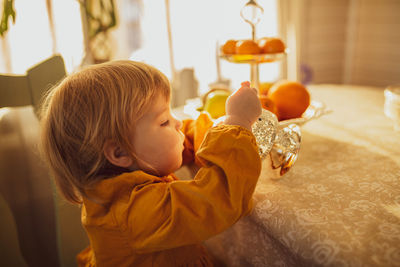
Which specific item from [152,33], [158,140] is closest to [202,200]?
[158,140]

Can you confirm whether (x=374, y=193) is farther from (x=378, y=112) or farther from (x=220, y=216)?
(x=378, y=112)

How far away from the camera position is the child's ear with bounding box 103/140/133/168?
0.58 meters

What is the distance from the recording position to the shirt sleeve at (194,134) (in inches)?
28.4

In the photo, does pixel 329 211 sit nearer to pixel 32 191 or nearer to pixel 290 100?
pixel 290 100

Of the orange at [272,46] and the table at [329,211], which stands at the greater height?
the orange at [272,46]

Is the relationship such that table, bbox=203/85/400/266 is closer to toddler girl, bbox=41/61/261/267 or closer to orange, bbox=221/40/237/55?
toddler girl, bbox=41/61/261/267

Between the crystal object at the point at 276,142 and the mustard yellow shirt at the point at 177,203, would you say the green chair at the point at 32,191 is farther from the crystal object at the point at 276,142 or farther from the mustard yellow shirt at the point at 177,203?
the crystal object at the point at 276,142

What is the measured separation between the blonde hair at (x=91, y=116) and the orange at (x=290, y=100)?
40 centimetres

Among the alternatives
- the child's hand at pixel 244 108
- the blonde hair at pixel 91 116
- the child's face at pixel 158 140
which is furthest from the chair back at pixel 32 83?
the child's hand at pixel 244 108

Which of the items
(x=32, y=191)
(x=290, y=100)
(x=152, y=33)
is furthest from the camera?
(x=152, y=33)

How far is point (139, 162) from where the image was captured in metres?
0.62

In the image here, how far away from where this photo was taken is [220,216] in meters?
0.51

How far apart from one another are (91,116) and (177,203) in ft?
0.73

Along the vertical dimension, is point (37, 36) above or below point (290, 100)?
above
